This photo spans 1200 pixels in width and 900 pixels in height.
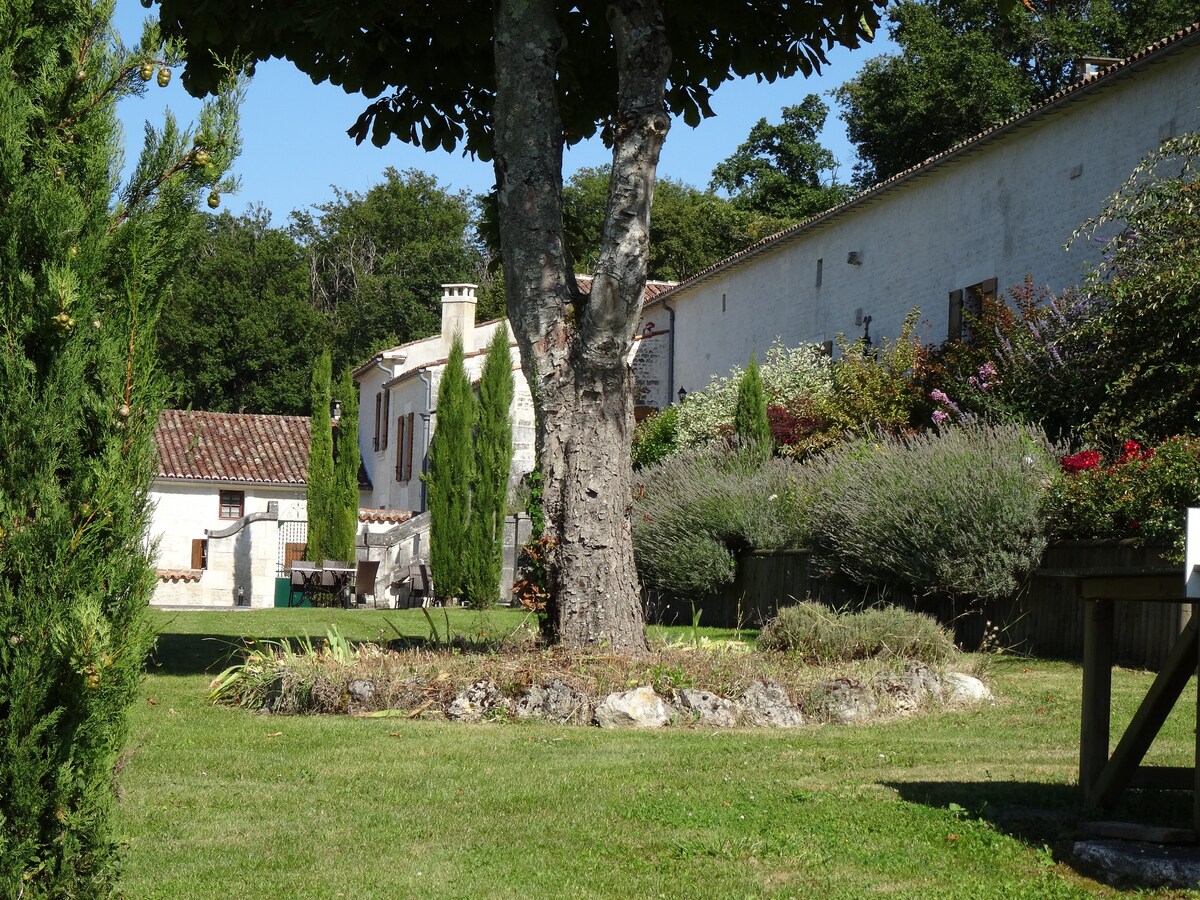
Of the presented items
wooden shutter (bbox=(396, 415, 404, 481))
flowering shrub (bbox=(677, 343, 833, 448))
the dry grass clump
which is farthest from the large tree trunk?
wooden shutter (bbox=(396, 415, 404, 481))

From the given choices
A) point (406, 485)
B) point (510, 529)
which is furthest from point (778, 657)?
point (406, 485)

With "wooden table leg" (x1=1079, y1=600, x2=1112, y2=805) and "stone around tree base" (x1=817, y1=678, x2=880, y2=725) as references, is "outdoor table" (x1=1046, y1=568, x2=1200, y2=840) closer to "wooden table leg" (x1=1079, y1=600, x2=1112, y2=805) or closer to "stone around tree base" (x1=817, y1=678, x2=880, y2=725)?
"wooden table leg" (x1=1079, y1=600, x2=1112, y2=805)

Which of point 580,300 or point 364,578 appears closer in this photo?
point 580,300

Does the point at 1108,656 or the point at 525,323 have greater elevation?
the point at 525,323

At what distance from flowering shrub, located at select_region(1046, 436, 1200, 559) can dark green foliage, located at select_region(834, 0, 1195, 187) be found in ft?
85.6

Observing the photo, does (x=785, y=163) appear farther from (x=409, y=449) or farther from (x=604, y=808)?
(x=604, y=808)

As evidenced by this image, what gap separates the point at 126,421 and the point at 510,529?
77.6 ft

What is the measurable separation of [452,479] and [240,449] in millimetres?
16208

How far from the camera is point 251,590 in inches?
1030

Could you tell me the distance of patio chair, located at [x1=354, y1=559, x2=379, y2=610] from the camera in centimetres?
2750

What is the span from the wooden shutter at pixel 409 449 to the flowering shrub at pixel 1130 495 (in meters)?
25.9

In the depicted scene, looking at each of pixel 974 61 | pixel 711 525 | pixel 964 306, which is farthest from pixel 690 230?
pixel 711 525

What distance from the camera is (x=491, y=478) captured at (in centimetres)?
2627

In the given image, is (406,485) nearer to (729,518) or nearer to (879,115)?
(879,115)
